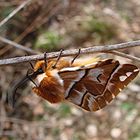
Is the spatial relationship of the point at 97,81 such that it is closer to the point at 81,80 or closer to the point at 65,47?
the point at 81,80

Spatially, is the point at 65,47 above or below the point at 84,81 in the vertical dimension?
above

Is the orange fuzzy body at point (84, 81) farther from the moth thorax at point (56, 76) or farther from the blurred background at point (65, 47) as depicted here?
the blurred background at point (65, 47)


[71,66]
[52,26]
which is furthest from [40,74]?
[52,26]

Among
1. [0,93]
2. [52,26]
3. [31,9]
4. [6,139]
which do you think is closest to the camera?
[6,139]

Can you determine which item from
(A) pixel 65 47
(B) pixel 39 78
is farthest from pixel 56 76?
(A) pixel 65 47

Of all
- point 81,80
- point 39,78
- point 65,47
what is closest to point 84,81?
point 81,80

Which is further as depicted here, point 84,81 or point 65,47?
point 65,47

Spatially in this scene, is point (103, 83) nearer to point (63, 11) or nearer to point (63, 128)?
point (63, 128)

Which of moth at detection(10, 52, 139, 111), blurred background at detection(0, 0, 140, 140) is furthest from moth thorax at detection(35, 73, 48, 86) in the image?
blurred background at detection(0, 0, 140, 140)
